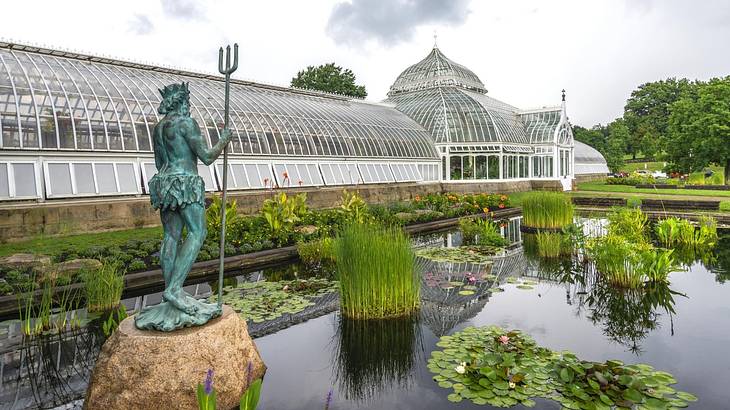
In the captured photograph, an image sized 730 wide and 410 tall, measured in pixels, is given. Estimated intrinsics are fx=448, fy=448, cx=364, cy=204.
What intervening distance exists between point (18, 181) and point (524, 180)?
25.7 metres

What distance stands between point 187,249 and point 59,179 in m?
9.87

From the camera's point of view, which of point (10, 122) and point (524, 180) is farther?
point (524, 180)

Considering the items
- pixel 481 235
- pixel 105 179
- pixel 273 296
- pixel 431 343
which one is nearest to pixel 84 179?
pixel 105 179

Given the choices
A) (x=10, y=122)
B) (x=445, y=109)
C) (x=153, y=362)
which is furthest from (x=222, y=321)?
(x=445, y=109)

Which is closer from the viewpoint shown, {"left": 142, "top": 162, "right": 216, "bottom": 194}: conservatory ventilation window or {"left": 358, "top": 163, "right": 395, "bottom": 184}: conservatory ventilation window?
{"left": 142, "top": 162, "right": 216, "bottom": 194}: conservatory ventilation window

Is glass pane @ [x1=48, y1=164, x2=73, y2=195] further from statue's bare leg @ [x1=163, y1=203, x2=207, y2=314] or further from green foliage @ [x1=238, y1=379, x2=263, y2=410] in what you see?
green foliage @ [x1=238, y1=379, x2=263, y2=410]

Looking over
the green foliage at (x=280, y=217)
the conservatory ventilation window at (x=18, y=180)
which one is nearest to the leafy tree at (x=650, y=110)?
the green foliage at (x=280, y=217)

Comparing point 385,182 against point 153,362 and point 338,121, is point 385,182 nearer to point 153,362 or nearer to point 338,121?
point 338,121

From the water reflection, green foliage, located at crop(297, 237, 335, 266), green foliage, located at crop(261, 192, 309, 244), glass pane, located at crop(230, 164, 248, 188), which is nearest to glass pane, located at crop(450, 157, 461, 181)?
glass pane, located at crop(230, 164, 248, 188)

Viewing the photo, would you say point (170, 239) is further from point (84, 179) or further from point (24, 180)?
point (84, 179)

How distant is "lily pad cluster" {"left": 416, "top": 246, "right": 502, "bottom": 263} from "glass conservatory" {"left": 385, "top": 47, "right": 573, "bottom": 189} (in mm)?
16288

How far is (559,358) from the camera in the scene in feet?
15.4

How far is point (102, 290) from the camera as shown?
618 centimetres

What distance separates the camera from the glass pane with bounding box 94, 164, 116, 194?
482 inches
